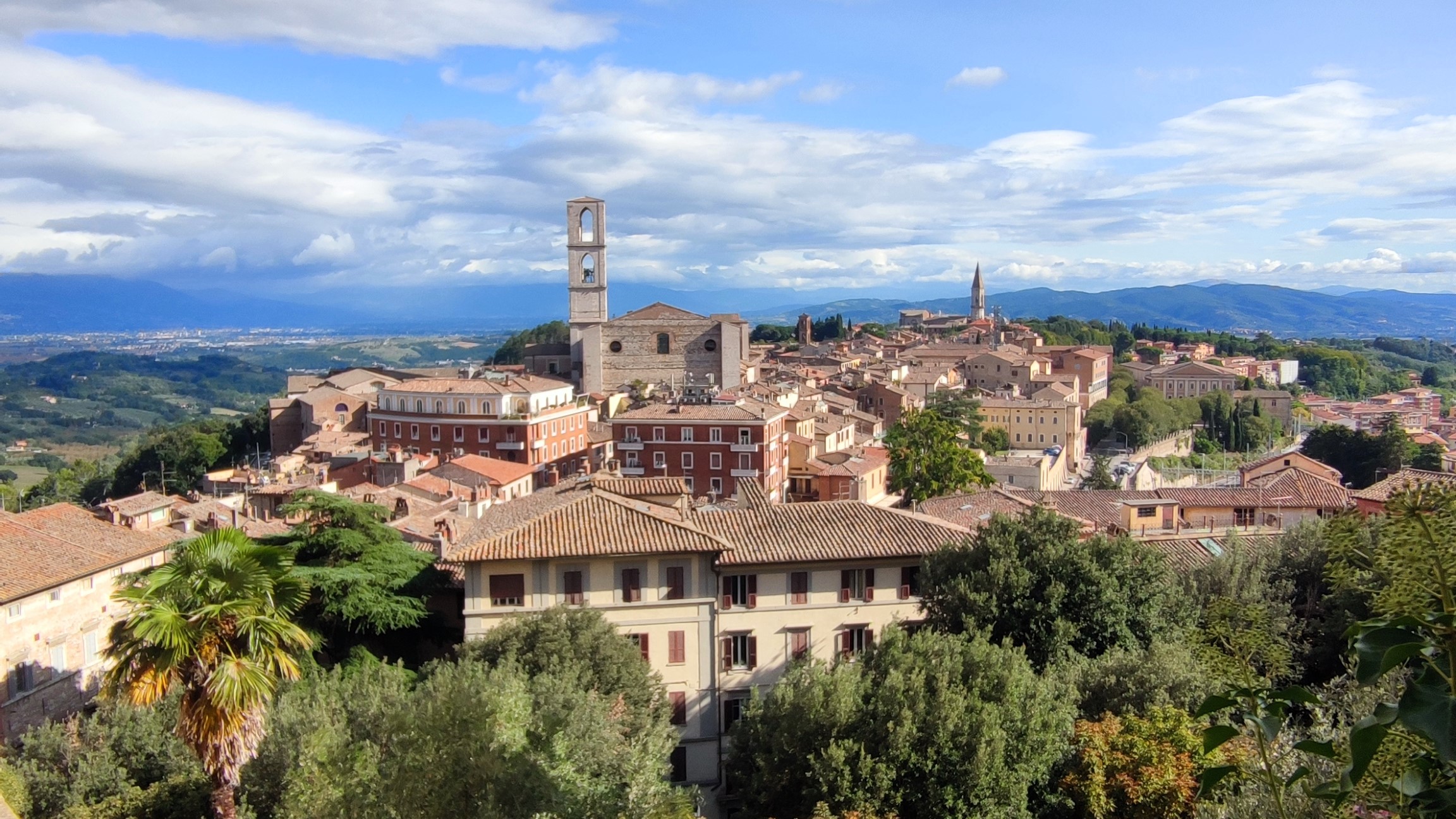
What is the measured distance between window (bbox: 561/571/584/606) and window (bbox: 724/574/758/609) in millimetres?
2545

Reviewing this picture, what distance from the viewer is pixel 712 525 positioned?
2091 centimetres

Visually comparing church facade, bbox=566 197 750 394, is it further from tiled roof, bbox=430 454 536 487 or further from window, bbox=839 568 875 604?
window, bbox=839 568 875 604

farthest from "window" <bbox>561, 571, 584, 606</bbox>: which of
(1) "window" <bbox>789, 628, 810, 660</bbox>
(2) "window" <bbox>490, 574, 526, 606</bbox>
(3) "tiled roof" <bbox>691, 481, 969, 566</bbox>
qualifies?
(1) "window" <bbox>789, 628, 810, 660</bbox>

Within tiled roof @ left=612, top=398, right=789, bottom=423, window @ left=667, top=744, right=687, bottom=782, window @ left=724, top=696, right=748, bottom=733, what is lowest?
window @ left=667, top=744, right=687, bottom=782

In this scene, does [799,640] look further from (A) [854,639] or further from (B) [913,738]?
(B) [913,738]

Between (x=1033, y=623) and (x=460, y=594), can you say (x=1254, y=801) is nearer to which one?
(x=1033, y=623)

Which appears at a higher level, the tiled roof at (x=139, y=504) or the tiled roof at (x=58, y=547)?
the tiled roof at (x=58, y=547)

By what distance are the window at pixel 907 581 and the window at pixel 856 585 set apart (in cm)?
55

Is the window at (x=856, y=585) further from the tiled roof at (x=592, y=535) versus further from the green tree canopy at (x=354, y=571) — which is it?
the green tree canopy at (x=354, y=571)

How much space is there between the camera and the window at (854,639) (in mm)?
19891

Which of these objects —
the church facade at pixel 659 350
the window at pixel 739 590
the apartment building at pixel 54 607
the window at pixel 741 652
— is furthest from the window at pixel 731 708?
the church facade at pixel 659 350

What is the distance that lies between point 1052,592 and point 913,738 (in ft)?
15.7

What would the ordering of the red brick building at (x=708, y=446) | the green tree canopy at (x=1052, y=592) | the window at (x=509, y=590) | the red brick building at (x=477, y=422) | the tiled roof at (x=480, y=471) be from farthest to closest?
the red brick building at (x=477, y=422) < the red brick building at (x=708, y=446) < the tiled roof at (x=480, y=471) < the window at (x=509, y=590) < the green tree canopy at (x=1052, y=592)

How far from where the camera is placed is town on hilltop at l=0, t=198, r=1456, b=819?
1850cm
